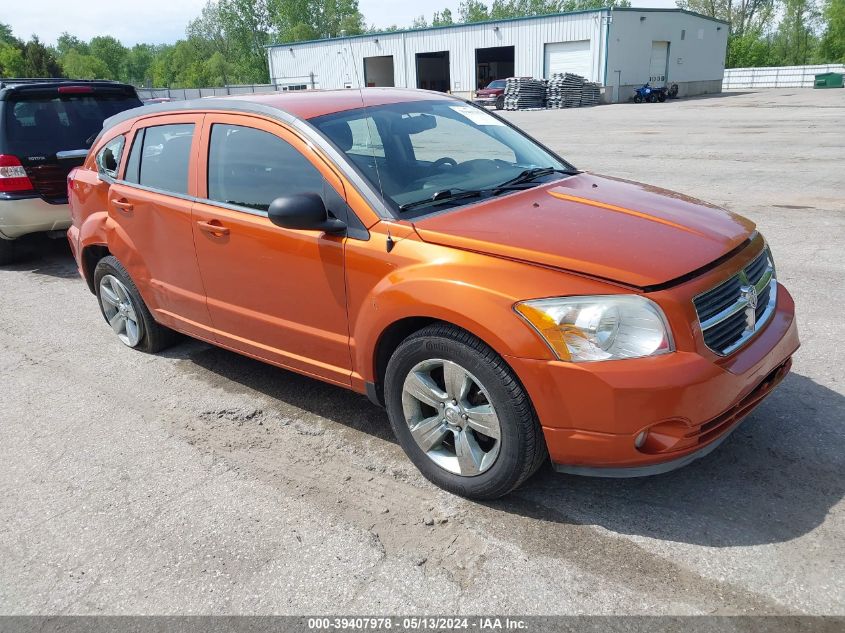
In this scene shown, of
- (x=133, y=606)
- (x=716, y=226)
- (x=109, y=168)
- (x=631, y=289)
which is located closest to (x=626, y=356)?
(x=631, y=289)

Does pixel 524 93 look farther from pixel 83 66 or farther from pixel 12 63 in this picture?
pixel 83 66

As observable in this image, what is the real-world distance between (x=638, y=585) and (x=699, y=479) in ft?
2.72

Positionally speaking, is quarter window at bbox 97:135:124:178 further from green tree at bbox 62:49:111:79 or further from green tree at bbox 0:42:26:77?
green tree at bbox 62:49:111:79

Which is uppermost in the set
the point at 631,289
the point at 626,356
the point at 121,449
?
the point at 631,289

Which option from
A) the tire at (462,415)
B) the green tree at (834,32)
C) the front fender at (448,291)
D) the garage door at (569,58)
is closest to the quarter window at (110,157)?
the front fender at (448,291)

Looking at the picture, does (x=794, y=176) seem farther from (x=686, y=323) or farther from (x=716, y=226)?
(x=686, y=323)

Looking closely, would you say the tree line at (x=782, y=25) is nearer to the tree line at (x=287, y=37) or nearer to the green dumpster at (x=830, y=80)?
the tree line at (x=287, y=37)

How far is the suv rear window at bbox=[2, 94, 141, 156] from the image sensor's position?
7539 millimetres

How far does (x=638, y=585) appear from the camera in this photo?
257cm

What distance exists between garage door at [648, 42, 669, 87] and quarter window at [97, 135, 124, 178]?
45.9 metres

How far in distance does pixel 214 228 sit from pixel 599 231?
2.20m

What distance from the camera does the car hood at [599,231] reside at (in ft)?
9.05

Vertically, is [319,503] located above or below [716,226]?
below

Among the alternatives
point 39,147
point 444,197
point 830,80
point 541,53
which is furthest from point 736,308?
point 830,80
